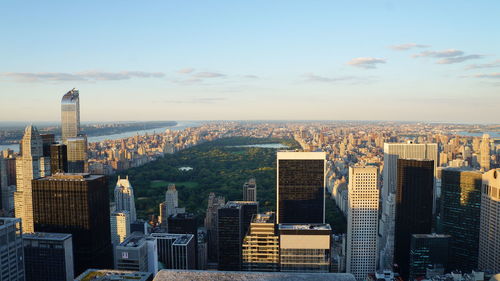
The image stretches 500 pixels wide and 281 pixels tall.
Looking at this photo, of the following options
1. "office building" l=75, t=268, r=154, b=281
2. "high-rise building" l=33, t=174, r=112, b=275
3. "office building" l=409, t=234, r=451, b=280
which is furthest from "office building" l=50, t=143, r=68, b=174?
"office building" l=409, t=234, r=451, b=280

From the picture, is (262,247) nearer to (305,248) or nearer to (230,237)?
(305,248)

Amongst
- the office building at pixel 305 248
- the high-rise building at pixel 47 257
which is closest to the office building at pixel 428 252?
the office building at pixel 305 248

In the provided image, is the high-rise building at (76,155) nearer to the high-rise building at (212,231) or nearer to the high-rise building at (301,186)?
the high-rise building at (212,231)

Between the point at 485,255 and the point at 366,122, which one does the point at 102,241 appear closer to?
the point at 485,255

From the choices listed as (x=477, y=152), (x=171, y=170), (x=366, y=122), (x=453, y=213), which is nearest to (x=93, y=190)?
(x=453, y=213)

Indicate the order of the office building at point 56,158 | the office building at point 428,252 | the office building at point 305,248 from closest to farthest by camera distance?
the office building at point 305,248 → the office building at point 428,252 → the office building at point 56,158

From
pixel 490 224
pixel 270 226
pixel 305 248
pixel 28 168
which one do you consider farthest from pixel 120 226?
pixel 490 224

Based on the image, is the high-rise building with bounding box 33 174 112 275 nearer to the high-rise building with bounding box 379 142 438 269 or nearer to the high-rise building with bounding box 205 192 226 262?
Answer: the high-rise building with bounding box 205 192 226 262
